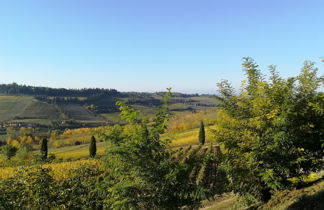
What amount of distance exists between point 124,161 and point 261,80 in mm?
8990

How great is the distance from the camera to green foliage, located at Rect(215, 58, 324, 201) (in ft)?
34.0

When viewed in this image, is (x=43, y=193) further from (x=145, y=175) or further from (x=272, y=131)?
(x=272, y=131)

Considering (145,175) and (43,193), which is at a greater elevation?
(145,175)

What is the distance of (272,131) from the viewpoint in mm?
10625

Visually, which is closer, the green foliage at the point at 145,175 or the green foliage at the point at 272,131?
the green foliage at the point at 145,175

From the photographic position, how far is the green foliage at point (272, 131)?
10367 mm

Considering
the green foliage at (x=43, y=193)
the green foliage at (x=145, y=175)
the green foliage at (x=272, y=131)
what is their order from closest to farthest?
the green foliage at (x=145, y=175) < the green foliage at (x=43, y=193) < the green foliage at (x=272, y=131)

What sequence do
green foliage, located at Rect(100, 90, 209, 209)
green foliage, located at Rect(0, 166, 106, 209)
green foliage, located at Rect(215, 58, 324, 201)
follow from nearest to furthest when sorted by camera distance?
green foliage, located at Rect(100, 90, 209, 209) < green foliage, located at Rect(0, 166, 106, 209) < green foliage, located at Rect(215, 58, 324, 201)

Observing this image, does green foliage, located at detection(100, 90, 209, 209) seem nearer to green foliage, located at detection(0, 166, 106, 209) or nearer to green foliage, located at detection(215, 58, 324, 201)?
green foliage, located at detection(0, 166, 106, 209)

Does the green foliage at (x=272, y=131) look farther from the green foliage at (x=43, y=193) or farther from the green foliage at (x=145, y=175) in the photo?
the green foliage at (x=43, y=193)

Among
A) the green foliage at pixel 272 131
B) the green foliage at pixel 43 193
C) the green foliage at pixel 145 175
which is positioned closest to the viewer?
the green foliage at pixel 145 175

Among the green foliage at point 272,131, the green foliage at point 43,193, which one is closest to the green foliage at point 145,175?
the green foliage at point 43,193

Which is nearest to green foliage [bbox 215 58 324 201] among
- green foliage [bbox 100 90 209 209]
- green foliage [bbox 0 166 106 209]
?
green foliage [bbox 100 90 209 209]

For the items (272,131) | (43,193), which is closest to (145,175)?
(43,193)
